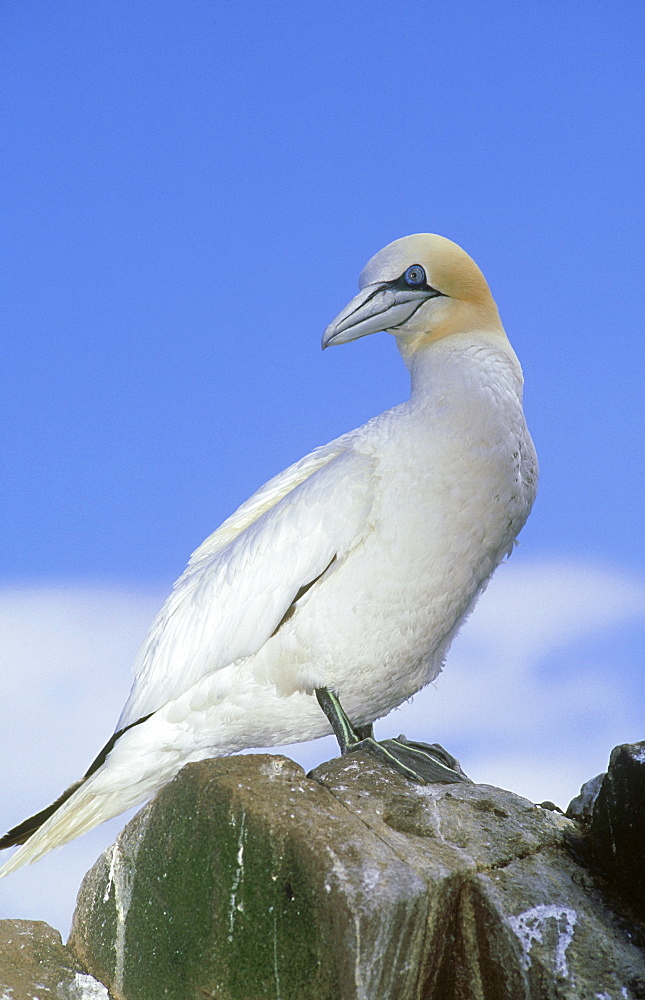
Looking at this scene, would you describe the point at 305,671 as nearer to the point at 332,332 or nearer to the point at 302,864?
the point at 302,864

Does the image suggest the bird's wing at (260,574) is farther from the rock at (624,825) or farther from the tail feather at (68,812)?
the rock at (624,825)

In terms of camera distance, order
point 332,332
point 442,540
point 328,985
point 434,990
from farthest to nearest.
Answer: point 332,332 < point 442,540 < point 434,990 < point 328,985

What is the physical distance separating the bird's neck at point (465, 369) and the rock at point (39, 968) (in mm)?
3527

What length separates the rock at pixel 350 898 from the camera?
14.2 feet

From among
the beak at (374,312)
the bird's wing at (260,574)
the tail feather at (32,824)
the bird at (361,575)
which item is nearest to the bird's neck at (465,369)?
the bird at (361,575)

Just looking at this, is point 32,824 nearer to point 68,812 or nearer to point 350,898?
point 68,812

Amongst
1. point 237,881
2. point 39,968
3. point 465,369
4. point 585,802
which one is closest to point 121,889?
point 39,968

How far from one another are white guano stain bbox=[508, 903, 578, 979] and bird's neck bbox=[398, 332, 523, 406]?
2.64m

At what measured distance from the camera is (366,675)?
5703mm

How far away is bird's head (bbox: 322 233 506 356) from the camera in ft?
20.6

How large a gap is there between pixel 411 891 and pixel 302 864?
47 centimetres

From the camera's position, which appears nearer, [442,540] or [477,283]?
[442,540]

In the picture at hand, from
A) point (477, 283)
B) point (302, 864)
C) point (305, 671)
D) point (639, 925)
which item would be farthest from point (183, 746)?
point (477, 283)

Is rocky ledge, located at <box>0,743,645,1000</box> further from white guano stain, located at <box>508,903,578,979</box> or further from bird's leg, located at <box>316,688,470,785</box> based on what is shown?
bird's leg, located at <box>316,688,470,785</box>
